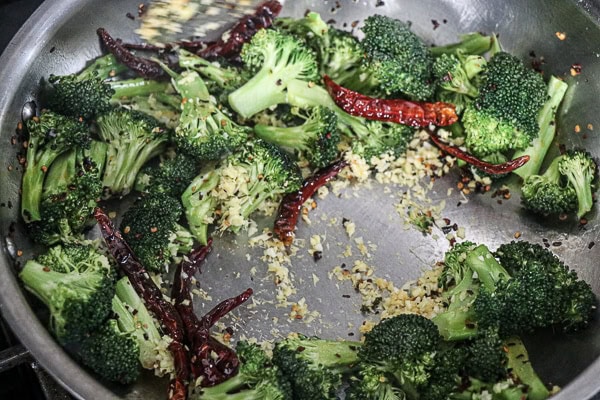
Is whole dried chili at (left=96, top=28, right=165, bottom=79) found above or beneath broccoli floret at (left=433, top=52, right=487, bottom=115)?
above

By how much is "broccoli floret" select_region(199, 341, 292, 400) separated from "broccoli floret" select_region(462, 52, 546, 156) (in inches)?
47.3

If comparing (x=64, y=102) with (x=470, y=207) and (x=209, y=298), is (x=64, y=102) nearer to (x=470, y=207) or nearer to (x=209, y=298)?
(x=209, y=298)

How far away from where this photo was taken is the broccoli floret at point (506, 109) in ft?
9.55

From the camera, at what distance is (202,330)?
2514 mm

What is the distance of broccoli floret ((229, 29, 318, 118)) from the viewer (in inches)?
117

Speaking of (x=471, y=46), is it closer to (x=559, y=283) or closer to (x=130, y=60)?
(x=559, y=283)

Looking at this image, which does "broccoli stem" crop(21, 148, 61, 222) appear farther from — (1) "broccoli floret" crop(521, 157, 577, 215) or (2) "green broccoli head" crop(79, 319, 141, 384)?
(1) "broccoli floret" crop(521, 157, 577, 215)

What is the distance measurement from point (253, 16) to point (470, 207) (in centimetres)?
113

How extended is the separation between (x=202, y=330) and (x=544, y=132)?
149 centimetres

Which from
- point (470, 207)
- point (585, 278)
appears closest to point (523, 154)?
point (470, 207)

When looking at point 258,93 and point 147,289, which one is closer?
point 147,289

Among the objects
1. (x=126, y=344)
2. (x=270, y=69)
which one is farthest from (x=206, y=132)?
(x=126, y=344)

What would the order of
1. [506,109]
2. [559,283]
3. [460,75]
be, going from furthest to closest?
[460,75], [506,109], [559,283]

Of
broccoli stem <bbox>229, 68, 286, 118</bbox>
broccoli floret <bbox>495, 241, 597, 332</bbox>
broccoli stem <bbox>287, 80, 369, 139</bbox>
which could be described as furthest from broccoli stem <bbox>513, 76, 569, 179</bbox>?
broccoli stem <bbox>229, 68, 286, 118</bbox>
